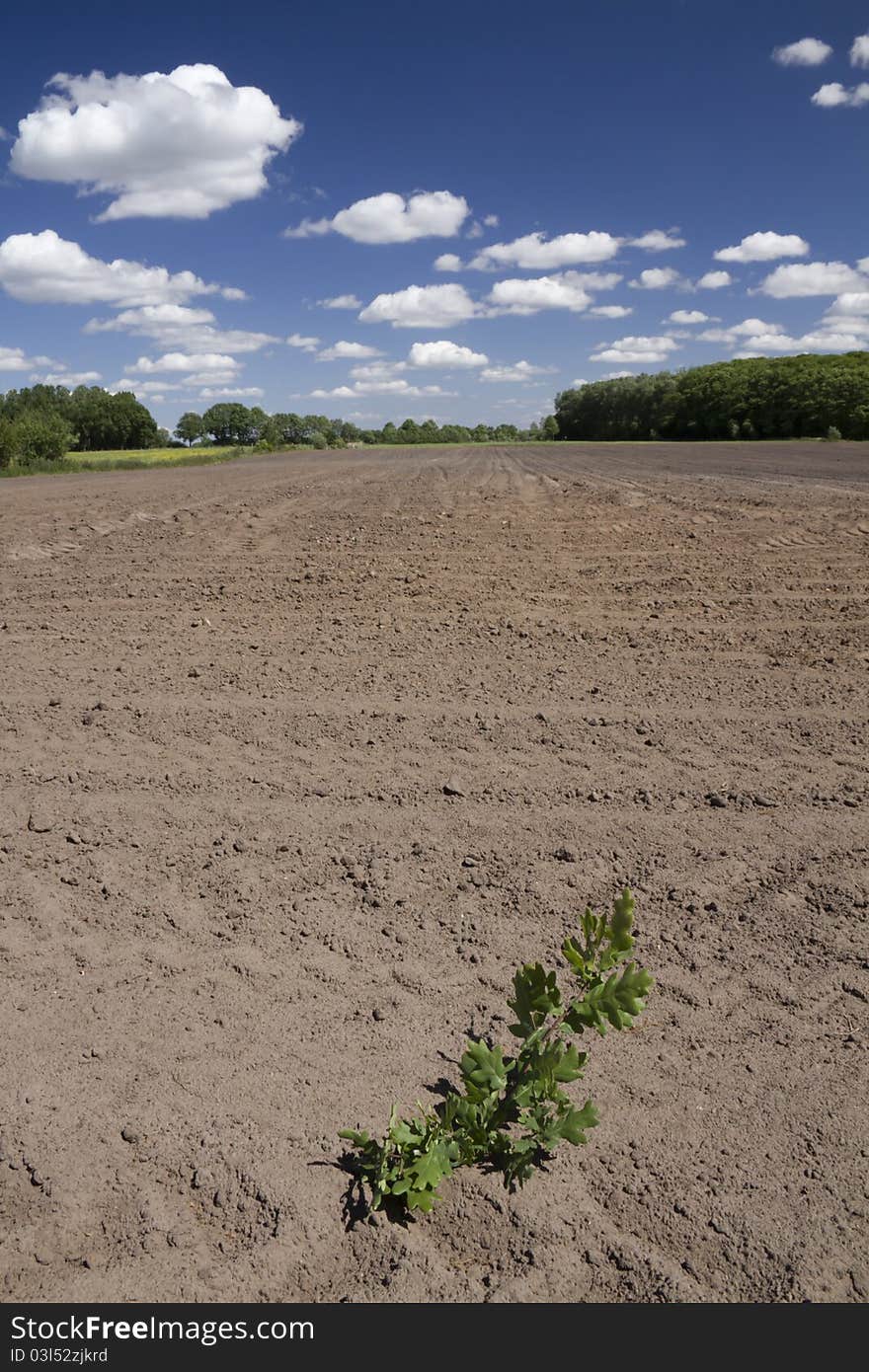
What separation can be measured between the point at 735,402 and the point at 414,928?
274 feet

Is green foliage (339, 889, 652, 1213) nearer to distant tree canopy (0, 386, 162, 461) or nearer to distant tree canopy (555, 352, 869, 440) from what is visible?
distant tree canopy (555, 352, 869, 440)

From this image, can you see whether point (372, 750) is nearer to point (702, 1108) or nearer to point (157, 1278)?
point (702, 1108)

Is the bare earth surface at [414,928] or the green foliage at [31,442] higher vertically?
the green foliage at [31,442]

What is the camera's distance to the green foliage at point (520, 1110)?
7.97 ft

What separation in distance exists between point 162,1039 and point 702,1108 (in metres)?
1.78

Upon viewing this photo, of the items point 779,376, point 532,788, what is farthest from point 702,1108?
point 779,376

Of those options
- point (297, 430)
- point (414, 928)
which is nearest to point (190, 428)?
point (297, 430)

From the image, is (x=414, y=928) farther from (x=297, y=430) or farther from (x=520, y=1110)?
(x=297, y=430)

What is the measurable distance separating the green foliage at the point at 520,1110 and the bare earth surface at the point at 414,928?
98mm

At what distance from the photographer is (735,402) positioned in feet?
258

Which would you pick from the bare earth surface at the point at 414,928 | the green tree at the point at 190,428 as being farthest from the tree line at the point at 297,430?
the bare earth surface at the point at 414,928

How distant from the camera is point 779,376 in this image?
252 ft

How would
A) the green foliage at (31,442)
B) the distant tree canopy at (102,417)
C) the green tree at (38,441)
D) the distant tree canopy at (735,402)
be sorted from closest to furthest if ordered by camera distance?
1. the green foliage at (31,442)
2. the green tree at (38,441)
3. the distant tree canopy at (735,402)
4. the distant tree canopy at (102,417)

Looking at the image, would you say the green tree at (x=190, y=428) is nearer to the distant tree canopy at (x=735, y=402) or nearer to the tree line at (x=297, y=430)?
A: the tree line at (x=297, y=430)
